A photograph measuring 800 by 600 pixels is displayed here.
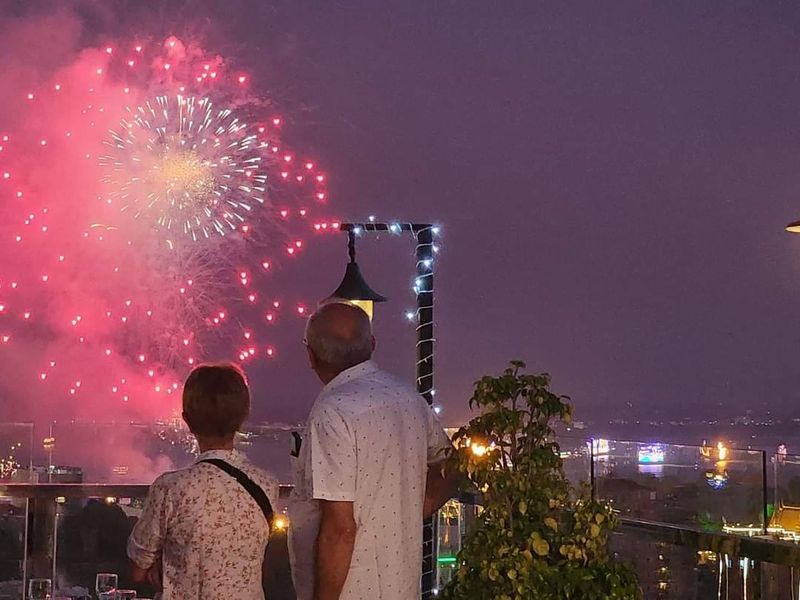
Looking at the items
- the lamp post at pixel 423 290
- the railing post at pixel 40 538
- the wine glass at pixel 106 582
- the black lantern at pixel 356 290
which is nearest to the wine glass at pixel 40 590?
the railing post at pixel 40 538

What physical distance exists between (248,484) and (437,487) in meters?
0.67

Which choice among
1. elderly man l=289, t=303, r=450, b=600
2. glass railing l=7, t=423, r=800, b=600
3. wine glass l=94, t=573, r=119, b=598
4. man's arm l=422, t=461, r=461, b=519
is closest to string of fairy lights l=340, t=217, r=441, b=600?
glass railing l=7, t=423, r=800, b=600

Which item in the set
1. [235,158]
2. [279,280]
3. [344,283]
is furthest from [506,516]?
[235,158]

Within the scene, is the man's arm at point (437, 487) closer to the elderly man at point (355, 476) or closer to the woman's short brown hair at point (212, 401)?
the elderly man at point (355, 476)

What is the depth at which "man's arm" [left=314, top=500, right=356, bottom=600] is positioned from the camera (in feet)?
10.2

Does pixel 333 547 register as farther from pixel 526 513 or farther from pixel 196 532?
pixel 526 513

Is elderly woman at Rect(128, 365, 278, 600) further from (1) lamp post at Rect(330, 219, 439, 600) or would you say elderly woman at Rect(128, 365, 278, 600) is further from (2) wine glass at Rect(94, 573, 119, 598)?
(1) lamp post at Rect(330, 219, 439, 600)

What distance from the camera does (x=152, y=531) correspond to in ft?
10.5

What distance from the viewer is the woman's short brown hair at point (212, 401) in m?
3.24

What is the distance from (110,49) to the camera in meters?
13.5

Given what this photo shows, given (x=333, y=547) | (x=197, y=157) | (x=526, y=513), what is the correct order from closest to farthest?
(x=333, y=547), (x=526, y=513), (x=197, y=157)

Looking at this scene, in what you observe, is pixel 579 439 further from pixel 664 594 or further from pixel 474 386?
pixel 474 386

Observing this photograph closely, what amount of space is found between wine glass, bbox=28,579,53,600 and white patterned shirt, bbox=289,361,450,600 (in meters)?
2.48

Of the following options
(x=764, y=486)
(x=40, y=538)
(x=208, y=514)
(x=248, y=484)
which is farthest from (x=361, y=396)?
(x=40, y=538)
